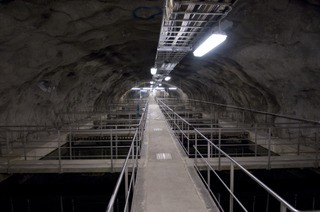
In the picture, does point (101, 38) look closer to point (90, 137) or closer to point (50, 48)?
point (50, 48)

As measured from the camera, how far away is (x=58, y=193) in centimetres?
870

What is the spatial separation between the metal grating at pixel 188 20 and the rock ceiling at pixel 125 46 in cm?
49

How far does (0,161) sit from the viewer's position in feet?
26.2

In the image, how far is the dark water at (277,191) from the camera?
8.48 metres

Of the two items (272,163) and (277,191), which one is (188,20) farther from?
(277,191)

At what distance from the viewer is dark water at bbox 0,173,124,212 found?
8250 mm

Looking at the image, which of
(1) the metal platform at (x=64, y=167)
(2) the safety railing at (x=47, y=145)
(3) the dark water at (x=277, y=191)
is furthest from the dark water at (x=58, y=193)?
(3) the dark water at (x=277, y=191)

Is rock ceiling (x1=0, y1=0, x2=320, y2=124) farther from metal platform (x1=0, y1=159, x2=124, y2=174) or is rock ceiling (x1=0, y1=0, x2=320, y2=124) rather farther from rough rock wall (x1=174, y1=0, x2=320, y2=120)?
metal platform (x1=0, y1=159, x2=124, y2=174)

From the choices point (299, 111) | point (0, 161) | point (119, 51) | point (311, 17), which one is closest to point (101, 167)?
point (0, 161)

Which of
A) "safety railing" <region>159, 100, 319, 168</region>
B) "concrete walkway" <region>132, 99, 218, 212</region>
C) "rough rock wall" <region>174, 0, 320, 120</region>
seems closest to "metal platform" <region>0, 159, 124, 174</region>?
"concrete walkway" <region>132, 99, 218, 212</region>

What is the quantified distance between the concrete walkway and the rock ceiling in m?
3.68

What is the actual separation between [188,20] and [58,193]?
641cm

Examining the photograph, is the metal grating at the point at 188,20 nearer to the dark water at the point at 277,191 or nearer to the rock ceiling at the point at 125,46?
the rock ceiling at the point at 125,46

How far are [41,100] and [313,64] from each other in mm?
10077
